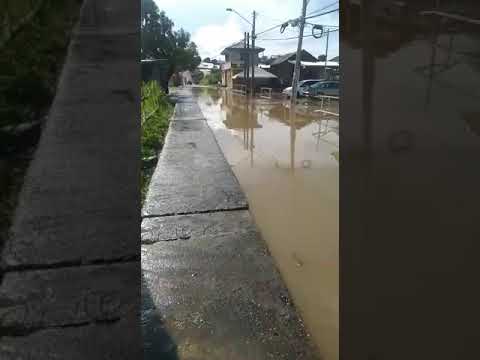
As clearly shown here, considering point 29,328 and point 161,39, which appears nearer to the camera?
point 29,328

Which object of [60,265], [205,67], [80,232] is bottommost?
[60,265]

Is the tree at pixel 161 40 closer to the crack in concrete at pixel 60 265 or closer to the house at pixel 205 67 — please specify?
the crack in concrete at pixel 60 265

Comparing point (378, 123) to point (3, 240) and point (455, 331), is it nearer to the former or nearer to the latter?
point (455, 331)

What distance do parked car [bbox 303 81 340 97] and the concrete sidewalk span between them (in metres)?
17.4

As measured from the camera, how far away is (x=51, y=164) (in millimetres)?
2969

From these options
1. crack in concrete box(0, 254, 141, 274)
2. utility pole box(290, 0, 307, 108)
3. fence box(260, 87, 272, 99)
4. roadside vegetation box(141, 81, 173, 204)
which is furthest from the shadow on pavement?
fence box(260, 87, 272, 99)

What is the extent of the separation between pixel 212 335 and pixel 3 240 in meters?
1.58

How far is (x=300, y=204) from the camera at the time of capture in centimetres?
490

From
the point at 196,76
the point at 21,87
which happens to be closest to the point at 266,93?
the point at 21,87

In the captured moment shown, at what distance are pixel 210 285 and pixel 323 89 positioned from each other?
67.8 feet

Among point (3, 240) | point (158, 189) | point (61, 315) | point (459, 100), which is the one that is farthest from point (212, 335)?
point (158, 189)

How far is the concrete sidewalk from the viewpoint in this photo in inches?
87.7

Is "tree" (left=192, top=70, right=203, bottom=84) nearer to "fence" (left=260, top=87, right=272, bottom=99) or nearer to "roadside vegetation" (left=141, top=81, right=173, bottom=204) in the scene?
"fence" (left=260, top=87, right=272, bottom=99)

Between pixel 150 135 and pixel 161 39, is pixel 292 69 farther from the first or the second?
pixel 150 135
